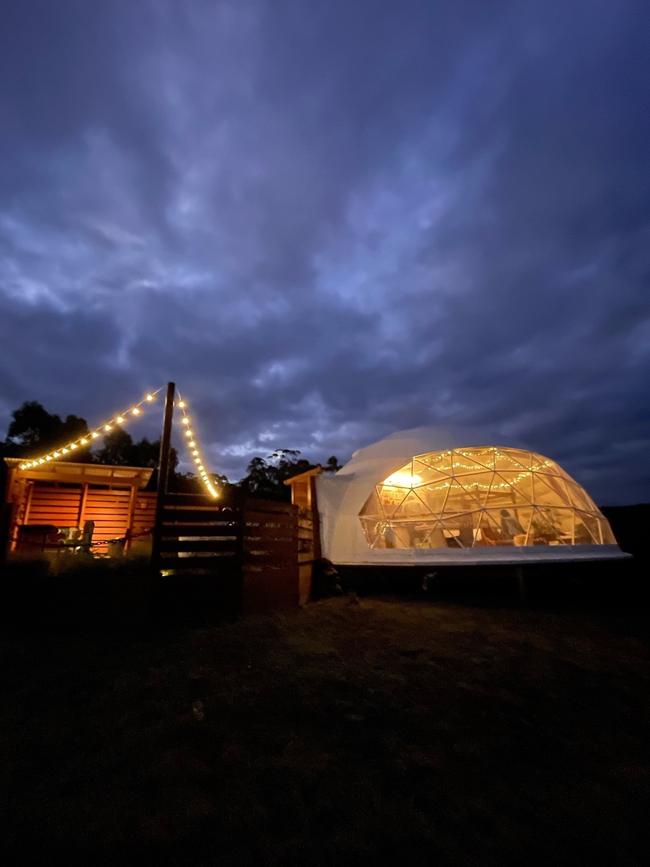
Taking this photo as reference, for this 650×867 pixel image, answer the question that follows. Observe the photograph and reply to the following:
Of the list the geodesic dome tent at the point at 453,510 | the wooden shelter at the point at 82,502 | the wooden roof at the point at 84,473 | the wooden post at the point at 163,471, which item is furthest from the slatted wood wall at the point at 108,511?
the wooden post at the point at 163,471

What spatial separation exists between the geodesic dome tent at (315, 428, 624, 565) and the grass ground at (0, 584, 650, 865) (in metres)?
4.40

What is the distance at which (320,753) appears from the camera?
8.54ft

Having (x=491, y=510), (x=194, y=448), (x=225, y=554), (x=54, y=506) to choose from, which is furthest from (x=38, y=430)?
(x=491, y=510)

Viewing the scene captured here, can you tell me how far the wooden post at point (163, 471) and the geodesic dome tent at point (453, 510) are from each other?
4747 mm

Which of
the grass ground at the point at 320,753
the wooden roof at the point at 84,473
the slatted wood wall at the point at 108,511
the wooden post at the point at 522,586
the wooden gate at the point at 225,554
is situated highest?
the wooden roof at the point at 84,473

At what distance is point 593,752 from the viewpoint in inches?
107

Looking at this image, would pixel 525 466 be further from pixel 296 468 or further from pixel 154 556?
pixel 296 468

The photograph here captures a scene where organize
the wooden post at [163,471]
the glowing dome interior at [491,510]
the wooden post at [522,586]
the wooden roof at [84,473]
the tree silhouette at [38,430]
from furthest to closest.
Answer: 1. the tree silhouette at [38,430]
2. the wooden roof at [84,473]
3. the glowing dome interior at [491,510]
4. the wooden post at [522,586]
5. the wooden post at [163,471]

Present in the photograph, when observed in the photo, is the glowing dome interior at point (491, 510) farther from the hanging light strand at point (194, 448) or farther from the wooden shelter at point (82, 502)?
the wooden shelter at point (82, 502)

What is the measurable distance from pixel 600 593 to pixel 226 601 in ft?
29.7

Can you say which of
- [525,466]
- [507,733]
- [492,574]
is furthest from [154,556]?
[525,466]

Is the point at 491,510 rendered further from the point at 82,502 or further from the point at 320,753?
the point at 82,502

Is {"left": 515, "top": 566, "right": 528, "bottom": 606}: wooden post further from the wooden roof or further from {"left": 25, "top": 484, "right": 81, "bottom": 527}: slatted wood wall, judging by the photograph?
{"left": 25, "top": 484, "right": 81, "bottom": 527}: slatted wood wall

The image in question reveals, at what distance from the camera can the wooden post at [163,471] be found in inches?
234
